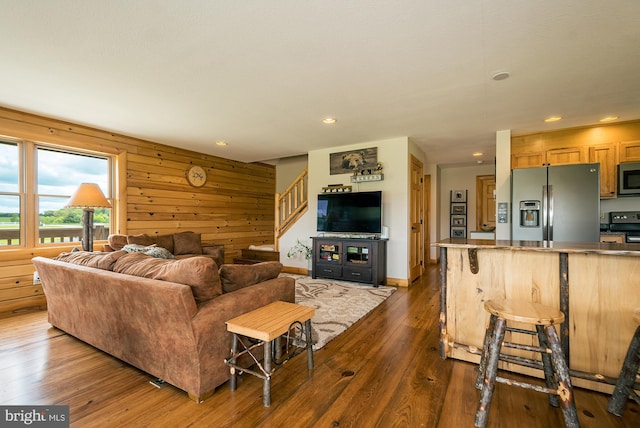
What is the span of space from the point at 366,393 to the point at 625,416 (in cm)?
145

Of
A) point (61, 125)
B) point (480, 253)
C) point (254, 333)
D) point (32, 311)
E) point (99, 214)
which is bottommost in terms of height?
point (32, 311)

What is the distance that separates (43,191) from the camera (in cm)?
390

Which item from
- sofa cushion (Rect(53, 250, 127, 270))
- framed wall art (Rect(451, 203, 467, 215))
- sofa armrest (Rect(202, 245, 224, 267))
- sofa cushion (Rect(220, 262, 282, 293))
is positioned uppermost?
framed wall art (Rect(451, 203, 467, 215))

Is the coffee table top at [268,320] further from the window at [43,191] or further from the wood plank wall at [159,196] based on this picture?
the window at [43,191]

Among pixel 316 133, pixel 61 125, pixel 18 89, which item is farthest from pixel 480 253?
pixel 61 125

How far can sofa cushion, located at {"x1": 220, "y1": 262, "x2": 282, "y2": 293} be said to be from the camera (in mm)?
1975

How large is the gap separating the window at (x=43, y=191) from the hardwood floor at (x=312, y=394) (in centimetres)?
190

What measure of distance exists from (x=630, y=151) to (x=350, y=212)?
3891 mm

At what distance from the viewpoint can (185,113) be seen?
360 centimetres

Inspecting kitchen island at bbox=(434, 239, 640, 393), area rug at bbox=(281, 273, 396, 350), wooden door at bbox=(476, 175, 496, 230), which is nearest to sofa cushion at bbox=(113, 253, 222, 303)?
area rug at bbox=(281, 273, 396, 350)

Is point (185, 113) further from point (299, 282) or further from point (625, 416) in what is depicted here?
point (625, 416)

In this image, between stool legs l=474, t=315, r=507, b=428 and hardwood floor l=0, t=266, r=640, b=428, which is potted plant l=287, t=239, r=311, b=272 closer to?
hardwood floor l=0, t=266, r=640, b=428

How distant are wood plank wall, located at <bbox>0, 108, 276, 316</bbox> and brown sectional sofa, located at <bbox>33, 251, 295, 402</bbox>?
1.95 meters

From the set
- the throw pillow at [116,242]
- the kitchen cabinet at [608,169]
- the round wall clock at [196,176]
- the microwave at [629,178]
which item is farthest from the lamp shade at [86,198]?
the microwave at [629,178]
